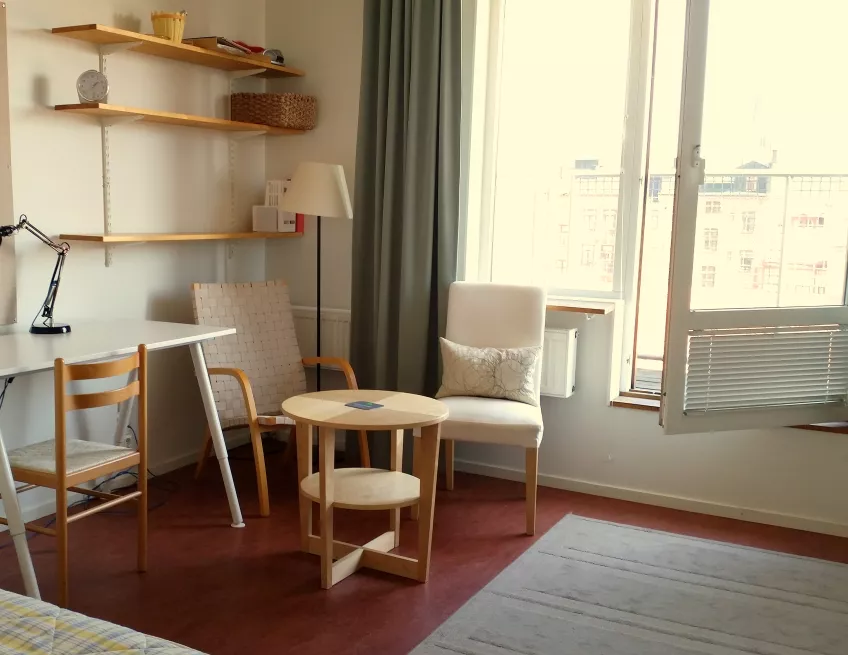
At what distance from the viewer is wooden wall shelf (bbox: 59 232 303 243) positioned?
3.27 m

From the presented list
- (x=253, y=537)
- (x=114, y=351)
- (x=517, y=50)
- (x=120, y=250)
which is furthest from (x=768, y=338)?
(x=120, y=250)

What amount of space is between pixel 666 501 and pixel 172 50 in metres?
2.79

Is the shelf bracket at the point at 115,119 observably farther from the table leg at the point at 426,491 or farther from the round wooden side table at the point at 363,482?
the table leg at the point at 426,491

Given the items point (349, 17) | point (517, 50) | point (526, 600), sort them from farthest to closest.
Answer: point (349, 17) < point (517, 50) < point (526, 600)

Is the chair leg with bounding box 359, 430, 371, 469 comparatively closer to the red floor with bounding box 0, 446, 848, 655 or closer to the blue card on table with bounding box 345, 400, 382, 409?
the red floor with bounding box 0, 446, 848, 655

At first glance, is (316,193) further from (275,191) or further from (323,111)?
(323,111)

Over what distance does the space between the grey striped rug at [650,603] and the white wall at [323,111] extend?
1.80m

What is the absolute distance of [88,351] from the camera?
273 centimetres

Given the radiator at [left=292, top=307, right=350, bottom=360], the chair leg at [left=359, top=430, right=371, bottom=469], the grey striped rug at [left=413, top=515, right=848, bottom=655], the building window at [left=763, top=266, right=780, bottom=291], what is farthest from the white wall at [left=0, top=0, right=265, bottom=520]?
the building window at [left=763, top=266, right=780, bottom=291]

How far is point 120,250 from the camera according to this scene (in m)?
3.59

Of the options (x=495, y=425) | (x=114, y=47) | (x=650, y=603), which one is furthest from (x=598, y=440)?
(x=114, y=47)

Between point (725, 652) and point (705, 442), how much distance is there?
1279mm

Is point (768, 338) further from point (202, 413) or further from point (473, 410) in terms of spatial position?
point (202, 413)


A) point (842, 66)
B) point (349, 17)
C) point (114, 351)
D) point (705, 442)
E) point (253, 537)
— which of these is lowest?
point (253, 537)
